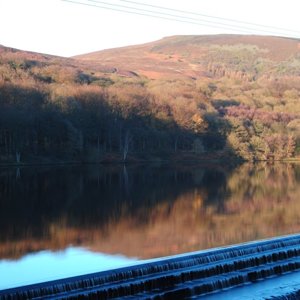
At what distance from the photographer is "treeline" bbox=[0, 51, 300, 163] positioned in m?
40.0

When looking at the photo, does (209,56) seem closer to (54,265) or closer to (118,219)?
(118,219)

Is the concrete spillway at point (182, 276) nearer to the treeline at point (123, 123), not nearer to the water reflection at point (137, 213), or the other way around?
the water reflection at point (137, 213)

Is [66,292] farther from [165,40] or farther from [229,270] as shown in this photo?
[165,40]

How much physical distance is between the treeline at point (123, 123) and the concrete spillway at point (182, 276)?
2717cm

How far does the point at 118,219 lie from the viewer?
17062 mm

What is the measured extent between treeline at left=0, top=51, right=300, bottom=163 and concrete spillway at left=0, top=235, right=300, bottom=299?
89.1 feet

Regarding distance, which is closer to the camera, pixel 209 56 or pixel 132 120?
pixel 132 120

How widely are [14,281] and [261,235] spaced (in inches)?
303

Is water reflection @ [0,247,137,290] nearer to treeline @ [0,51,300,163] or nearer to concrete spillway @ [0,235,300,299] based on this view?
concrete spillway @ [0,235,300,299]

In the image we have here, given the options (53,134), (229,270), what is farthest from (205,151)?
(229,270)

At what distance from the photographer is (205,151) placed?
5256cm

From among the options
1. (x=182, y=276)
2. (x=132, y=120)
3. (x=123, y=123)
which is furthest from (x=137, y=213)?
(x=132, y=120)

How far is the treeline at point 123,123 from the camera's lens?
40000 millimetres

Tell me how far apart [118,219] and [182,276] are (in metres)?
6.51
